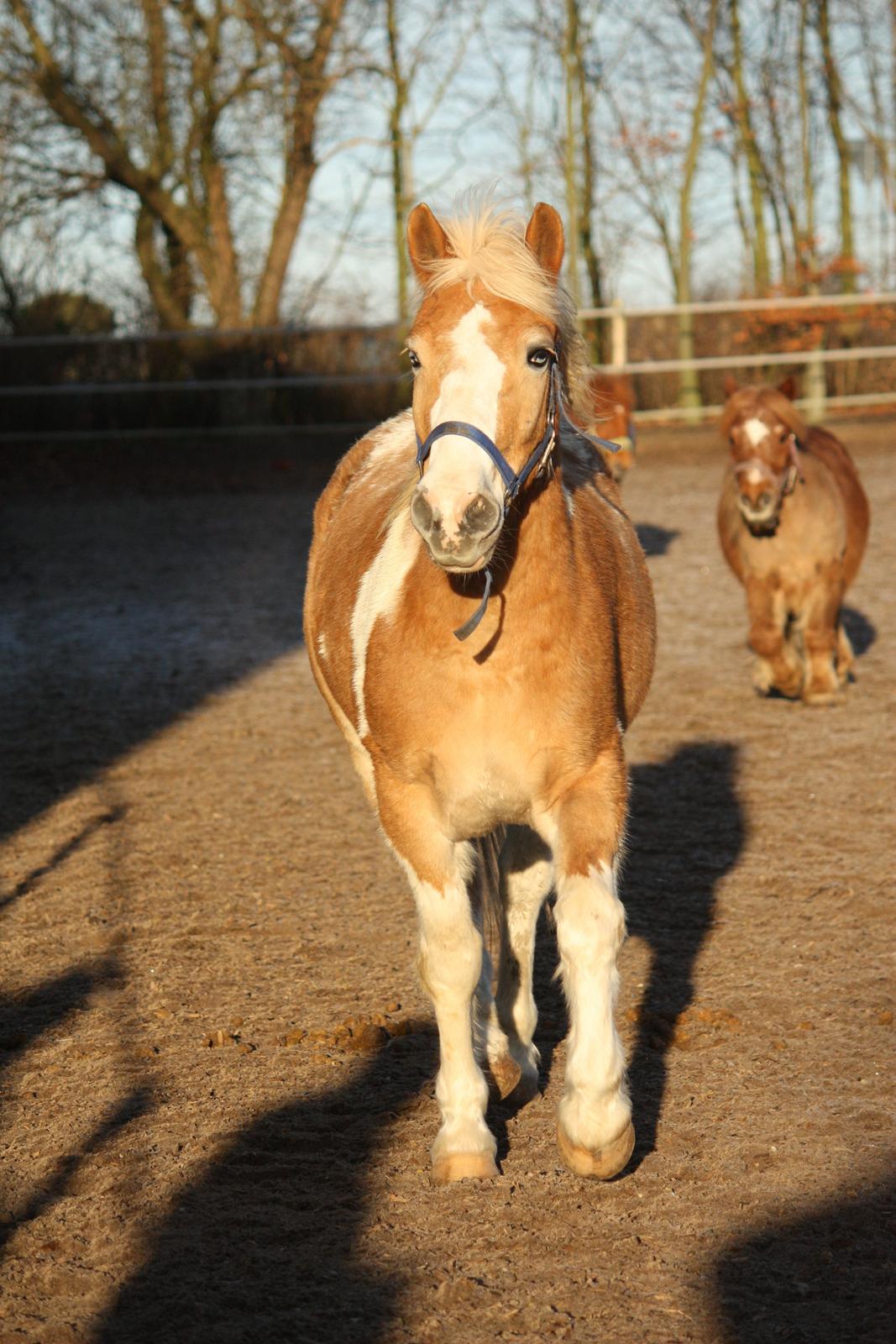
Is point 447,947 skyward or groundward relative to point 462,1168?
skyward

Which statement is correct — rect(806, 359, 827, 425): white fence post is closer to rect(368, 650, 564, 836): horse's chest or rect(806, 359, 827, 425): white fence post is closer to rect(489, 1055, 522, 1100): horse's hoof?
rect(489, 1055, 522, 1100): horse's hoof

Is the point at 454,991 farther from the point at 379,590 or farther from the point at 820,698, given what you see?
the point at 820,698

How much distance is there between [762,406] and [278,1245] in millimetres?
6003

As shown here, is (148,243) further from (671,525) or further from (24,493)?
(671,525)

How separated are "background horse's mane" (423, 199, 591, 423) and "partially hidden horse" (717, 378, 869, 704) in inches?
182

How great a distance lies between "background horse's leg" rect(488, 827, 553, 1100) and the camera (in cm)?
369

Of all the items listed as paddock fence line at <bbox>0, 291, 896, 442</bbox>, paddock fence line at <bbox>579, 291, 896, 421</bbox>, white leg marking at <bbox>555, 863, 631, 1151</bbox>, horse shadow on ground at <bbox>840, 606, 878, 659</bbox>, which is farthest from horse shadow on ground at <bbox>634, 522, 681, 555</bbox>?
white leg marking at <bbox>555, 863, 631, 1151</bbox>

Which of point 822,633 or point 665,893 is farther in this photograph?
point 822,633

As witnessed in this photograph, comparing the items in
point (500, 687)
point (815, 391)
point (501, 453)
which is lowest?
point (500, 687)

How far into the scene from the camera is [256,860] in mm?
5633

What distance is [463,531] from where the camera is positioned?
2.77 metres

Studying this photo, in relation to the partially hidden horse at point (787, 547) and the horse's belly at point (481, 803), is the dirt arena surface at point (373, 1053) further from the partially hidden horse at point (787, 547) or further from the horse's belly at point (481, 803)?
the horse's belly at point (481, 803)

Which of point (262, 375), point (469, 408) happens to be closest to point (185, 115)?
point (262, 375)

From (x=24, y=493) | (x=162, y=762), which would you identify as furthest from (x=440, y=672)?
(x=24, y=493)
